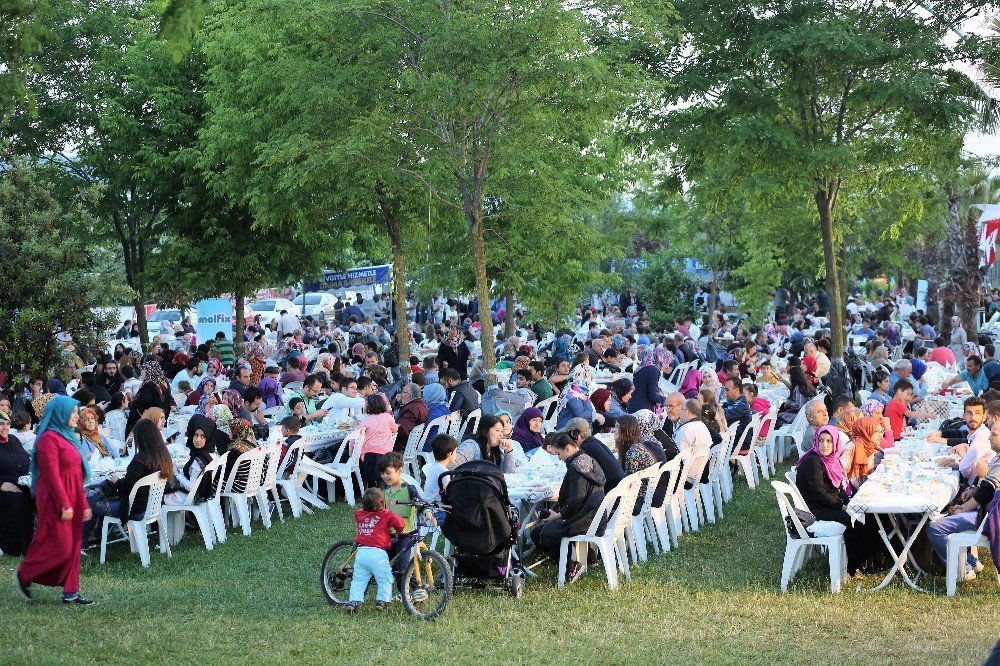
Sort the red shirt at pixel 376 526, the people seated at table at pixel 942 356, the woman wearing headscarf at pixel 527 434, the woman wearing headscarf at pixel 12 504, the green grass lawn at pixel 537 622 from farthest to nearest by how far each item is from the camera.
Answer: the people seated at table at pixel 942 356, the woman wearing headscarf at pixel 527 434, the woman wearing headscarf at pixel 12 504, the red shirt at pixel 376 526, the green grass lawn at pixel 537 622

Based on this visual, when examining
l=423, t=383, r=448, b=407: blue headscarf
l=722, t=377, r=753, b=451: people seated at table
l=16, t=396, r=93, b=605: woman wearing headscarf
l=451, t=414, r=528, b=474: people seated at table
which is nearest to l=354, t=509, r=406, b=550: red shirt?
l=451, t=414, r=528, b=474: people seated at table

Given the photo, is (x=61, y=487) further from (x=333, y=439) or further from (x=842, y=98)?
(x=842, y=98)

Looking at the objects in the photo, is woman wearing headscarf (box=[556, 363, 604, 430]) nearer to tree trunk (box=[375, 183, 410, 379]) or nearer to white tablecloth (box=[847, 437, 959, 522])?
white tablecloth (box=[847, 437, 959, 522])

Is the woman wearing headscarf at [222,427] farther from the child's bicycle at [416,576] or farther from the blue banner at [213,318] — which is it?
the blue banner at [213,318]

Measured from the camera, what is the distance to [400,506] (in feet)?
32.6

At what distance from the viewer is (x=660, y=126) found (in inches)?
883

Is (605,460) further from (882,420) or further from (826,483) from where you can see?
(882,420)

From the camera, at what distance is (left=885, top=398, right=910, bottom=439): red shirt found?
14.3m

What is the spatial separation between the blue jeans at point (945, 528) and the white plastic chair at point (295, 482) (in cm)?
704

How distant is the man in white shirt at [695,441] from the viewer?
1249cm

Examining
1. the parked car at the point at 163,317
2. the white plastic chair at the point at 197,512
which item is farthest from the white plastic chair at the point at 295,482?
the parked car at the point at 163,317

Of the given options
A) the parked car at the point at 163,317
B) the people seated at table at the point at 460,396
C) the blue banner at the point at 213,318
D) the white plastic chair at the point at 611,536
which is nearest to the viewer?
the white plastic chair at the point at 611,536

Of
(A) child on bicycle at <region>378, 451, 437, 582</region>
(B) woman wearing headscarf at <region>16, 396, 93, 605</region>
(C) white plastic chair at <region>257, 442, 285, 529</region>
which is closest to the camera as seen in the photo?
(A) child on bicycle at <region>378, 451, 437, 582</region>

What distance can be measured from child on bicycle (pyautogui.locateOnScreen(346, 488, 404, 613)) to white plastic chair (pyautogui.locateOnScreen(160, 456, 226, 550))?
3.52m
